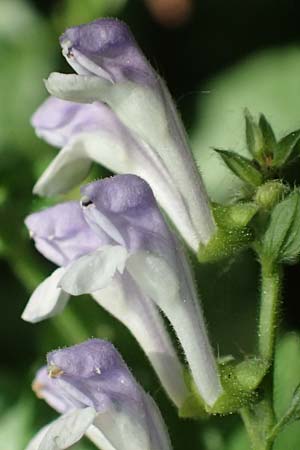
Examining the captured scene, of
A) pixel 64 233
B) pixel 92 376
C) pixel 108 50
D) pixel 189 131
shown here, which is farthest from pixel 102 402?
pixel 189 131

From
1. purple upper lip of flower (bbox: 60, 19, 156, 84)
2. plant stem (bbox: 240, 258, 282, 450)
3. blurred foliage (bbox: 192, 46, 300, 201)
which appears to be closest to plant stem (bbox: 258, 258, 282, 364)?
plant stem (bbox: 240, 258, 282, 450)

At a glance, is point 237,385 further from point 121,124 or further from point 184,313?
point 121,124

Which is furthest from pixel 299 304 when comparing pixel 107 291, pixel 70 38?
pixel 70 38

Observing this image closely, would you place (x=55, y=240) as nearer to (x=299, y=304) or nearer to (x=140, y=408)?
(x=140, y=408)

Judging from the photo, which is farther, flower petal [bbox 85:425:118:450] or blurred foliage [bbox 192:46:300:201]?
blurred foliage [bbox 192:46:300:201]

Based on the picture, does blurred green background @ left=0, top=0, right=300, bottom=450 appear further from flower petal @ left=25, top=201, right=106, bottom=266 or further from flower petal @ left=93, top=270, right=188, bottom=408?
flower petal @ left=25, top=201, right=106, bottom=266

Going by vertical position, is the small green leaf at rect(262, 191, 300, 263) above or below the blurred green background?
above

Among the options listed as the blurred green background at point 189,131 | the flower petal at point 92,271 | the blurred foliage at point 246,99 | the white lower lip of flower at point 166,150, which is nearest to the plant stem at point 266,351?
the white lower lip of flower at point 166,150
